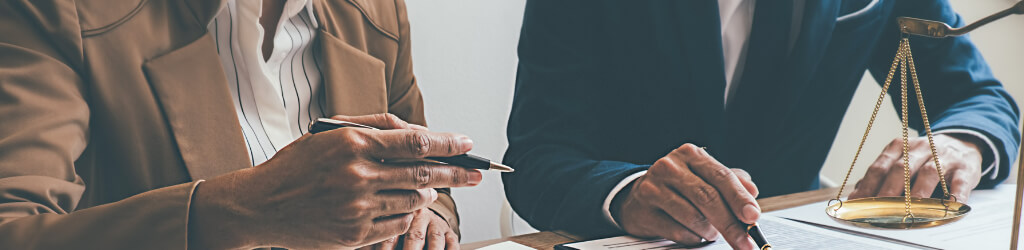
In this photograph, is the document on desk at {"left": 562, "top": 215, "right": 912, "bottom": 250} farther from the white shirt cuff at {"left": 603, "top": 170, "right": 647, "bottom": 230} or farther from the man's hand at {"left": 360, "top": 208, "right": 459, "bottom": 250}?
the man's hand at {"left": 360, "top": 208, "right": 459, "bottom": 250}

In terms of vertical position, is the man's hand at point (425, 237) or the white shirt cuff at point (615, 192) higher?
the white shirt cuff at point (615, 192)

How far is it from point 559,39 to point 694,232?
0.61 meters

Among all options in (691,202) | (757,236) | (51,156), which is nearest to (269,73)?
(51,156)

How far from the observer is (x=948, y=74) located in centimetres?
169

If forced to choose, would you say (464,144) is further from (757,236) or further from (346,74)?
(346,74)

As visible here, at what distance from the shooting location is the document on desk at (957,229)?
3.48 ft

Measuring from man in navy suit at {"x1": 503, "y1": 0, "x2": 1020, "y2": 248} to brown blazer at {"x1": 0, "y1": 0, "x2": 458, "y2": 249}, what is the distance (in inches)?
11.2

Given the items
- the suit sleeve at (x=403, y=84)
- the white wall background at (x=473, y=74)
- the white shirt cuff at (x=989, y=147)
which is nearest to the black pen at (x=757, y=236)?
the white shirt cuff at (x=989, y=147)

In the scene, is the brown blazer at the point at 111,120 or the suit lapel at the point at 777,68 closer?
the brown blazer at the point at 111,120

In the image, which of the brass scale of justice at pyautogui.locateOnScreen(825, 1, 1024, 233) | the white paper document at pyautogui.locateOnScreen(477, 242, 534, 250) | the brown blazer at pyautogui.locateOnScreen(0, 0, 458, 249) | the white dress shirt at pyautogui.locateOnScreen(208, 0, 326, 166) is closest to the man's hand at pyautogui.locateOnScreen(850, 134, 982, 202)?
the brass scale of justice at pyautogui.locateOnScreen(825, 1, 1024, 233)

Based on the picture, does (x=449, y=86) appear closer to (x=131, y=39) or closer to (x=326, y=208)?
(x=131, y=39)

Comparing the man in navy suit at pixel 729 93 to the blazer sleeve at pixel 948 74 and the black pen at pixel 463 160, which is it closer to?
the blazer sleeve at pixel 948 74

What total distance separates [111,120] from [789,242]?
1.02 metres

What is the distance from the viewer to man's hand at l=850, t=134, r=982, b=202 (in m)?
1.32
